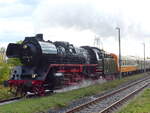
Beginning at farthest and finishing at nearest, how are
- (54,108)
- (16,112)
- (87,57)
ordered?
(87,57), (54,108), (16,112)

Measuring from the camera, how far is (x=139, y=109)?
1455 centimetres

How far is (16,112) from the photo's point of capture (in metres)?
13.8

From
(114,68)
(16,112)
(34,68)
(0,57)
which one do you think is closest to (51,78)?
(34,68)

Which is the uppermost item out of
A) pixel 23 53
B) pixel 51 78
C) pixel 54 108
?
pixel 23 53

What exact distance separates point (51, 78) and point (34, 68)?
138 centimetres

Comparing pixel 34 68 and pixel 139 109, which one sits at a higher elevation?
pixel 34 68

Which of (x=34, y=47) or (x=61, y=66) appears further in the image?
(x=61, y=66)

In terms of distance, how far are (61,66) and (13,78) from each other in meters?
3.67

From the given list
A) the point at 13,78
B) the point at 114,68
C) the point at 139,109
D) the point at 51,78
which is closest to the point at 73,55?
the point at 51,78

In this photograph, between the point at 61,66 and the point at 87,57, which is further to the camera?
the point at 87,57

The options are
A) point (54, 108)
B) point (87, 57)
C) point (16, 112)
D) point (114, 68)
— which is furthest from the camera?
point (114, 68)

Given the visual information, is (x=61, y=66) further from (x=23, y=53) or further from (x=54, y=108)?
(x=54, y=108)

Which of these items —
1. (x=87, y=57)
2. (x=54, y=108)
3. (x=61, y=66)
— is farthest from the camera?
(x=87, y=57)

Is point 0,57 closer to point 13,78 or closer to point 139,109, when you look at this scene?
point 13,78
